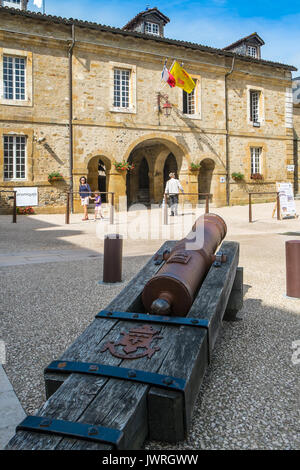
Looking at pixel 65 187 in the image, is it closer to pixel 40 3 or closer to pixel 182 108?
pixel 182 108

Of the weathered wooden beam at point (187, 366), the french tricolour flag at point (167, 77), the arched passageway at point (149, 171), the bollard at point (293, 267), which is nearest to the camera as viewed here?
the weathered wooden beam at point (187, 366)

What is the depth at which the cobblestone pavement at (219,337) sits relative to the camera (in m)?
2.08

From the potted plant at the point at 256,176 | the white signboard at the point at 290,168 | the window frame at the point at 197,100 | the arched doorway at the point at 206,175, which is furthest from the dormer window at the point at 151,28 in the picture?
the white signboard at the point at 290,168

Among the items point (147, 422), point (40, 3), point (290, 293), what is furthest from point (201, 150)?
point (147, 422)

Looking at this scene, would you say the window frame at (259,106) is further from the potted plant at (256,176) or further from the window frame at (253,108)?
the potted plant at (256,176)

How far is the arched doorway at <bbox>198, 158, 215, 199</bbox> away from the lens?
65.1 ft

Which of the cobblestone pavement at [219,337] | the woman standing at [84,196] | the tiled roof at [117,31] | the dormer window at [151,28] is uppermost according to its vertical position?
the dormer window at [151,28]

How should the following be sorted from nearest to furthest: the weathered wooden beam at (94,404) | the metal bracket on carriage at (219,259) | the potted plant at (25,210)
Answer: the weathered wooden beam at (94,404) < the metal bracket on carriage at (219,259) < the potted plant at (25,210)

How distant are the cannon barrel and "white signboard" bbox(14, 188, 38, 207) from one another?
13.4 m

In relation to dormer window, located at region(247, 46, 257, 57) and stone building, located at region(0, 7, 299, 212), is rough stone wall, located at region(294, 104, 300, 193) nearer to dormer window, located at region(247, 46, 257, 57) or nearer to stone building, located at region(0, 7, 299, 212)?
stone building, located at region(0, 7, 299, 212)

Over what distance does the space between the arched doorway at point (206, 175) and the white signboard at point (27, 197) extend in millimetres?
8560

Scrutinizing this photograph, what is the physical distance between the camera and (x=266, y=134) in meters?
21.2

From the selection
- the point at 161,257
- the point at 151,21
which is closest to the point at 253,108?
the point at 151,21
